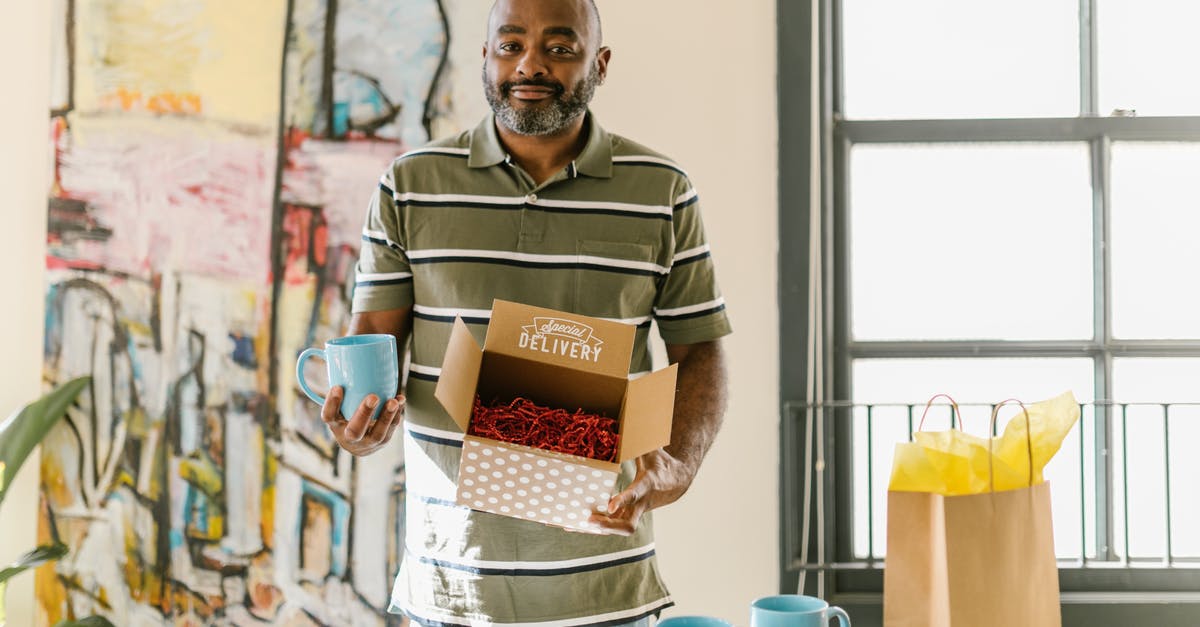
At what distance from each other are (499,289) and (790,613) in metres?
0.53

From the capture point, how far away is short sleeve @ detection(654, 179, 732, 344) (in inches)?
49.6

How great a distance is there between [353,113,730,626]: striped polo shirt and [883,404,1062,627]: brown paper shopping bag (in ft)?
1.51

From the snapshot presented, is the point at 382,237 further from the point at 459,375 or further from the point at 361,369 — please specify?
the point at 459,375

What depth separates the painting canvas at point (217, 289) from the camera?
171cm

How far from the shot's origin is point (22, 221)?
1.74m

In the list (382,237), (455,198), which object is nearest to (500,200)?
(455,198)

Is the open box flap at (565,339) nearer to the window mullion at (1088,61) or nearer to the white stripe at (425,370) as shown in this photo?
the white stripe at (425,370)

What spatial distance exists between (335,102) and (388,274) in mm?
640

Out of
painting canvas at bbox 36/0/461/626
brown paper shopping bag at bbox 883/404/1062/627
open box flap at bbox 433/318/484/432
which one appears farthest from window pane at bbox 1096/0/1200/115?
open box flap at bbox 433/318/484/432

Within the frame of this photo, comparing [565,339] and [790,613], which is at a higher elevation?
[565,339]

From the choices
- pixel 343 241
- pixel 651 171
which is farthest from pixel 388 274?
pixel 343 241

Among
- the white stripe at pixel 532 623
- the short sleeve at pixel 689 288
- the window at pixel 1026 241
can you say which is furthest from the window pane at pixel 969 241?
the white stripe at pixel 532 623

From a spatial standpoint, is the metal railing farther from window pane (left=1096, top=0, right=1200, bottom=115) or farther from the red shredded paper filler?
the red shredded paper filler

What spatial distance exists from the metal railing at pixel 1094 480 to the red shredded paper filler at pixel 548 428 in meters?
0.98
